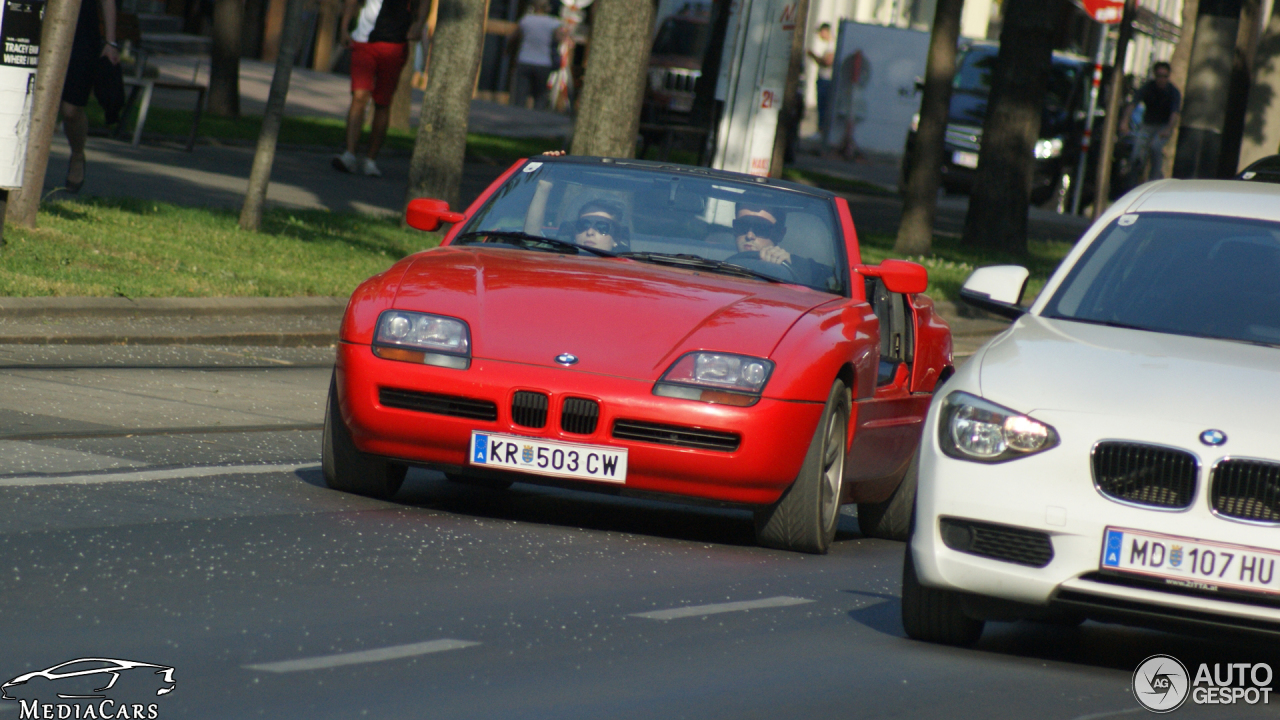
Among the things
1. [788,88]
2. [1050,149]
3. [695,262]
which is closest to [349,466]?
[695,262]

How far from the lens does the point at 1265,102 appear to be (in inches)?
1070

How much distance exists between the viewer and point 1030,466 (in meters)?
5.84

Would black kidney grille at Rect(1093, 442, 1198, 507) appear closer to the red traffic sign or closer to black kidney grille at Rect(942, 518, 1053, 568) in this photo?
black kidney grille at Rect(942, 518, 1053, 568)

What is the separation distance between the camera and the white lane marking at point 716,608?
6.39m

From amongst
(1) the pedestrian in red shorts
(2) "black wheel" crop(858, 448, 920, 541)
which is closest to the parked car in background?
(1) the pedestrian in red shorts

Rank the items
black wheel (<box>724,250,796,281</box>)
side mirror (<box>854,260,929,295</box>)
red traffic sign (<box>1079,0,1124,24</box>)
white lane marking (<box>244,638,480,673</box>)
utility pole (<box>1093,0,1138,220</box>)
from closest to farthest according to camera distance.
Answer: white lane marking (<box>244,638,480,673</box>) → side mirror (<box>854,260,929,295</box>) → black wheel (<box>724,250,796,281</box>) → utility pole (<box>1093,0,1138,220</box>) → red traffic sign (<box>1079,0,1124,24</box>)

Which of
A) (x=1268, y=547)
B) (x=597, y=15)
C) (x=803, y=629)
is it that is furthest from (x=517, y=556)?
(x=597, y=15)

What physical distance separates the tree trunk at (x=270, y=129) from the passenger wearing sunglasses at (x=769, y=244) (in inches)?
293

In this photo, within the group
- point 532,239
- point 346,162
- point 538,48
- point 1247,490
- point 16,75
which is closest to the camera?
point 1247,490

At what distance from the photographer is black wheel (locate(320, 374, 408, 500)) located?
7922 mm

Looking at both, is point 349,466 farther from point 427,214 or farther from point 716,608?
point 716,608

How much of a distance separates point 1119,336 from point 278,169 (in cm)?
1579

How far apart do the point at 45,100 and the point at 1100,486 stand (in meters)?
9.41

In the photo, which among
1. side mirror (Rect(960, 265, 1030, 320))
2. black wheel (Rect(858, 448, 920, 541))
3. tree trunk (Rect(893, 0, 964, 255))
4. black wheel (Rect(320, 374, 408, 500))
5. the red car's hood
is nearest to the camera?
side mirror (Rect(960, 265, 1030, 320))
